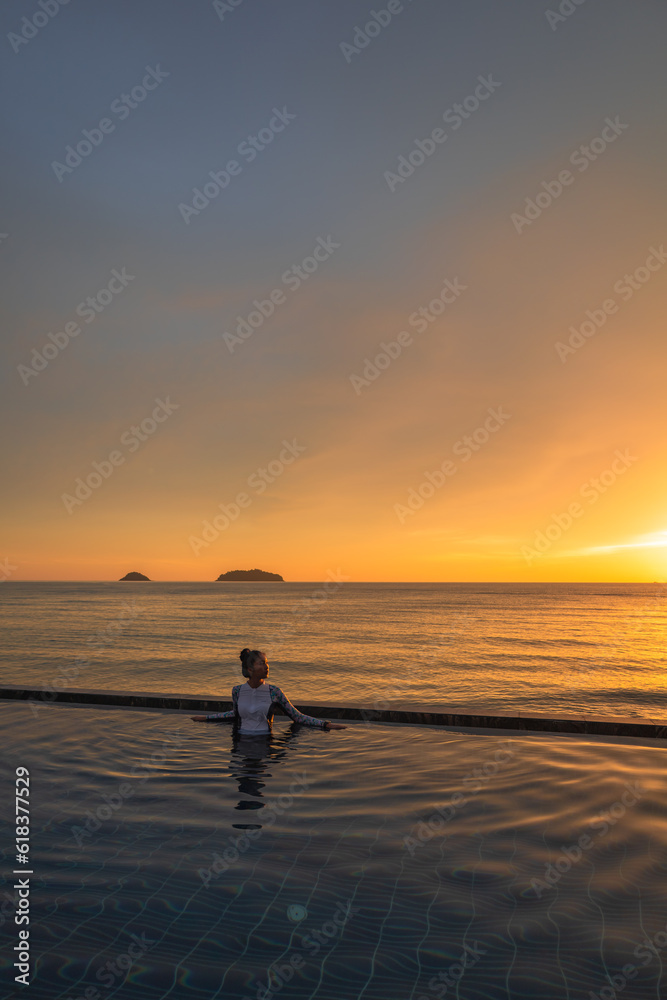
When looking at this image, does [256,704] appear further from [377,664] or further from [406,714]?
[377,664]

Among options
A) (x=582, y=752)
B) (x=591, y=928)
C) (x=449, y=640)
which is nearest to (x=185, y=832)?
Result: (x=591, y=928)

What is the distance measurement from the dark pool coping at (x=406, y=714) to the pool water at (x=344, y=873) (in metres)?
0.67

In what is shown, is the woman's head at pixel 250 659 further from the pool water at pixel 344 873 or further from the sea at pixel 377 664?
the sea at pixel 377 664

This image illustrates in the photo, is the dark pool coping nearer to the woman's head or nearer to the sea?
the sea

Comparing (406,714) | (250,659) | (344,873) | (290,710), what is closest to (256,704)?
(290,710)

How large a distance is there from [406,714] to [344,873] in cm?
→ 552

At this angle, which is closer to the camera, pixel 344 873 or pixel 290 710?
pixel 344 873

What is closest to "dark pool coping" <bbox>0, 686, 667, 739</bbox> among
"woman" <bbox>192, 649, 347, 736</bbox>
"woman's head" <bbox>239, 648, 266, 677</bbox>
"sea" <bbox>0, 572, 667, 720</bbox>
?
"sea" <bbox>0, 572, 667, 720</bbox>

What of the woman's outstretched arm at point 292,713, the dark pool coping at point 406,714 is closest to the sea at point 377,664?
the dark pool coping at point 406,714

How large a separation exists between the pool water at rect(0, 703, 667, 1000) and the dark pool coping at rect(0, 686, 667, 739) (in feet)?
2.20

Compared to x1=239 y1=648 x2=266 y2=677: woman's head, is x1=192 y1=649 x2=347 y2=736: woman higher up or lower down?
lower down

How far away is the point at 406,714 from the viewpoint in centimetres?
1065

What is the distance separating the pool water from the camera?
13.0 ft

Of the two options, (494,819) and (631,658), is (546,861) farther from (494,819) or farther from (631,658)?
(631,658)
